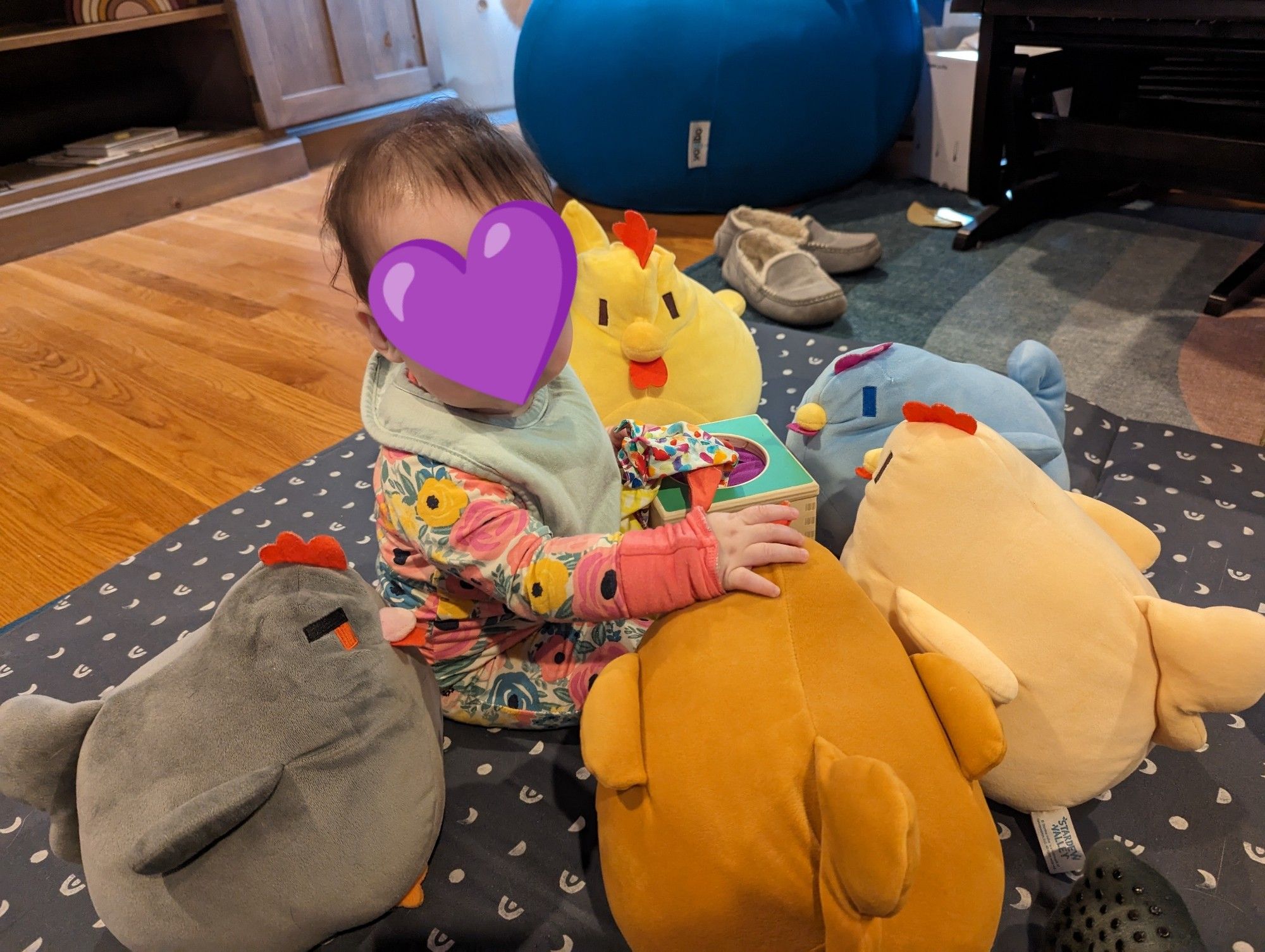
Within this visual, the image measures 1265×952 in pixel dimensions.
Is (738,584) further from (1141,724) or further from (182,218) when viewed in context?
(182,218)

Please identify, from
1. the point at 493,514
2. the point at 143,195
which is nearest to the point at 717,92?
the point at 493,514

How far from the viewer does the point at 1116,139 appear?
1.47m

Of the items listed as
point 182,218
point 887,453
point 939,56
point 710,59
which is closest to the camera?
point 887,453

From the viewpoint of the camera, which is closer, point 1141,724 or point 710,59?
point 1141,724

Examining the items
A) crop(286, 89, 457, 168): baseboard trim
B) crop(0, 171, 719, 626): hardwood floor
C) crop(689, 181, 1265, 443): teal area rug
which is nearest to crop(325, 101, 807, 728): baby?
crop(0, 171, 719, 626): hardwood floor

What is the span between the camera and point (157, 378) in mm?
1517

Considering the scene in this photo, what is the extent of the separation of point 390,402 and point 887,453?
39cm

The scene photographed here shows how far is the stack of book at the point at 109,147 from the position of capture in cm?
223

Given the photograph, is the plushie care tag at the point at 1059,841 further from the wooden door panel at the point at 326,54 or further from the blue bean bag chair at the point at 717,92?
the wooden door panel at the point at 326,54

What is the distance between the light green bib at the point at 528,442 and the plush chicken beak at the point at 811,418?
201 millimetres

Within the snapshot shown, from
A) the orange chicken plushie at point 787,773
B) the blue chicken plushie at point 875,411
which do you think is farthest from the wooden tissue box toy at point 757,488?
the orange chicken plushie at point 787,773

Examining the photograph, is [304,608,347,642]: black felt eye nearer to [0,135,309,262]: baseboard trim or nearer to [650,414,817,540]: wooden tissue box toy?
[650,414,817,540]: wooden tissue box toy

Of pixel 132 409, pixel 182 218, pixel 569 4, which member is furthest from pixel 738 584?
pixel 182 218

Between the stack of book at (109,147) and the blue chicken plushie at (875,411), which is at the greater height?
the stack of book at (109,147)
